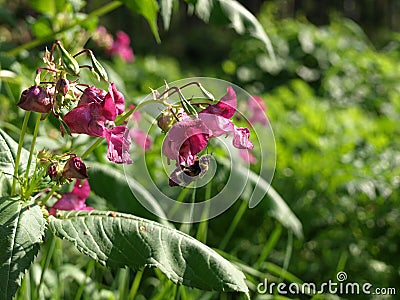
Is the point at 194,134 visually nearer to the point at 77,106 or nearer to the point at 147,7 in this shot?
the point at 77,106

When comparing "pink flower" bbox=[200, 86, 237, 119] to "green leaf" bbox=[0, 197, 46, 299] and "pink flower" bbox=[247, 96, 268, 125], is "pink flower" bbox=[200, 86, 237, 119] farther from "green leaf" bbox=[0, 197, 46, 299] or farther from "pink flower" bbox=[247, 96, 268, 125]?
"pink flower" bbox=[247, 96, 268, 125]

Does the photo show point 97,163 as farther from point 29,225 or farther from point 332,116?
point 332,116

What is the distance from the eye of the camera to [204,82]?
3.67 feet

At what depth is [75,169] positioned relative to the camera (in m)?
0.93

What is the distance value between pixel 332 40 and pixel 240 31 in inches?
144

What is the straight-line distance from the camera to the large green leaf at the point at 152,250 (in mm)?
969

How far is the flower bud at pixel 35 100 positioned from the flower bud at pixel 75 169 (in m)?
0.09

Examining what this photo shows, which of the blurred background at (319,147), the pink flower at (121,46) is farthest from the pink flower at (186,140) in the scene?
the pink flower at (121,46)

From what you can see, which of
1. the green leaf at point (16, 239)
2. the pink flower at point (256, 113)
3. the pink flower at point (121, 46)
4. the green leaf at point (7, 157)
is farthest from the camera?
the pink flower at point (121, 46)

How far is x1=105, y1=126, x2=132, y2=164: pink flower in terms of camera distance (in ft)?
3.02

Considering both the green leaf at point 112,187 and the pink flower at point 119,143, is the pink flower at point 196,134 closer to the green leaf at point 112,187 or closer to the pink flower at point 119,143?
the pink flower at point 119,143

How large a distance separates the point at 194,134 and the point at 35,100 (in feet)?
0.70

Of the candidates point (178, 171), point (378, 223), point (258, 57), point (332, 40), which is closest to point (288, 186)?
→ point (378, 223)

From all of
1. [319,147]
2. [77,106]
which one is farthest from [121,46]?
[77,106]
